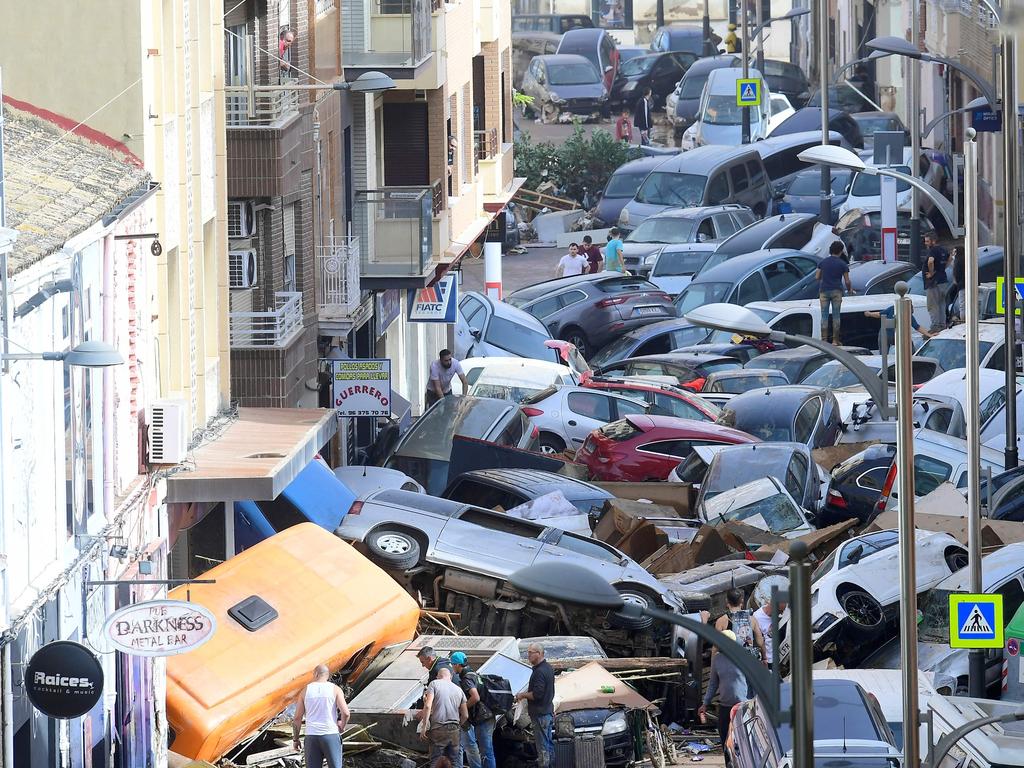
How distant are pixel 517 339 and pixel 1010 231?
13.9 m

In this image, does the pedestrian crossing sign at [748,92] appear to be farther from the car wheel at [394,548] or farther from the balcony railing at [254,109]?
the car wheel at [394,548]

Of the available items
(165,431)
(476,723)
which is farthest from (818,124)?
(476,723)

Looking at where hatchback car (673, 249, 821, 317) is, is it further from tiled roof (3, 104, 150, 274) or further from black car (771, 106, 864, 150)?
tiled roof (3, 104, 150, 274)

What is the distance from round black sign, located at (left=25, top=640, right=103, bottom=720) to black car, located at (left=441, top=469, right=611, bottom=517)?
39.8 ft

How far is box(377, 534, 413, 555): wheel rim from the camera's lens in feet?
70.9

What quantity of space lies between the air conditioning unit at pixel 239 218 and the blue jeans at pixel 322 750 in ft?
28.4

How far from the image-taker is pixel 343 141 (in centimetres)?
3053

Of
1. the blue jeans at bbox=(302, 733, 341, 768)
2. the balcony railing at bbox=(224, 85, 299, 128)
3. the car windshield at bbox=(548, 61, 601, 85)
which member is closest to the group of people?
the balcony railing at bbox=(224, 85, 299, 128)

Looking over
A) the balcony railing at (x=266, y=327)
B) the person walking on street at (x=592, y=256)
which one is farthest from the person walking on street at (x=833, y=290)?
the balcony railing at (x=266, y=327)

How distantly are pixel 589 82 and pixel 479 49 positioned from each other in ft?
128

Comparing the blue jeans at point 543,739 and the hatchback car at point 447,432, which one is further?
the hatchback car at point 447,432

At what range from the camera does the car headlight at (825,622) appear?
65.5 feet

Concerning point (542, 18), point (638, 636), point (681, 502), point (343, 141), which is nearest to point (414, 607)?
point (638, 636)

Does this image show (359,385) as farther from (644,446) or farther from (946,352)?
(946,352)
